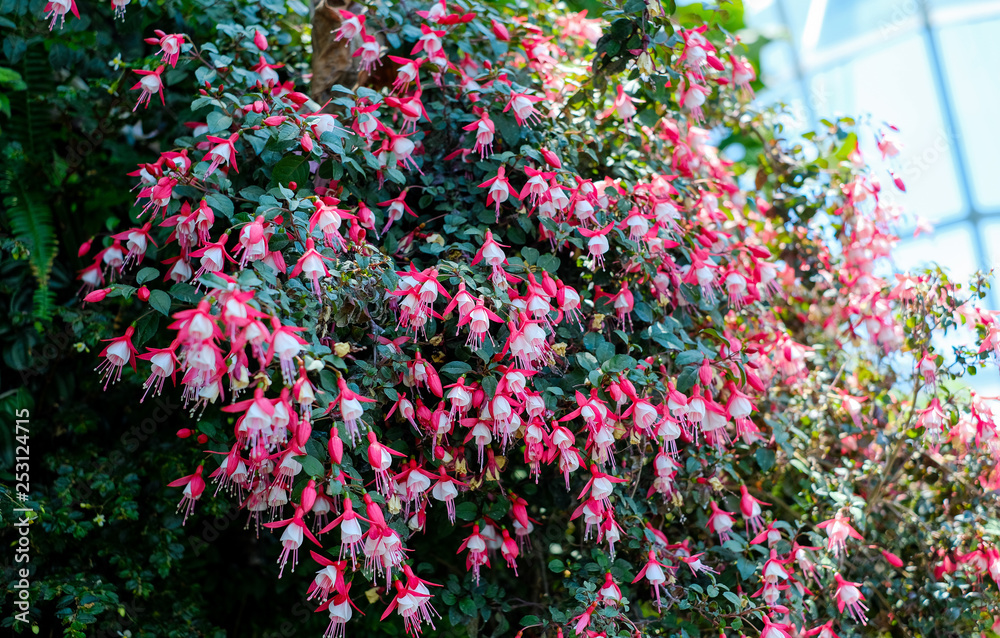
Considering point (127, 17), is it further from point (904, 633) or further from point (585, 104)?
point (904, 633)

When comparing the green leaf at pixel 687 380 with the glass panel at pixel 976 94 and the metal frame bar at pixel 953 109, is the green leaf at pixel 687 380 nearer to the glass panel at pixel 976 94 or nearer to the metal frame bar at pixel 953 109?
the metal frame bar at pixel 953 109

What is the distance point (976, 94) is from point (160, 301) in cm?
389

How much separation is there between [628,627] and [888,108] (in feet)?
11.6

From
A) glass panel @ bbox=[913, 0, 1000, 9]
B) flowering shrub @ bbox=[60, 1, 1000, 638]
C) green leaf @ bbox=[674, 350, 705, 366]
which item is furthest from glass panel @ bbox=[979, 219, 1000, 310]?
green leaf @ bbox=[674, 350, 705, 366]

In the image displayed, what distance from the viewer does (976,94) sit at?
3.51m

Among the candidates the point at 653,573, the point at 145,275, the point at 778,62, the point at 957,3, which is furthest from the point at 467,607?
the point at 778,62

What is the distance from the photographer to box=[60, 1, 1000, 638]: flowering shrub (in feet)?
3.43

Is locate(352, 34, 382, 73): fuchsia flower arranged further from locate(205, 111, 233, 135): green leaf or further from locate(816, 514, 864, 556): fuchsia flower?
locate(816, 514, 864, 556): fuchsia flower

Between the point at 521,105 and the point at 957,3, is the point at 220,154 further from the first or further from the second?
the point at 957,3

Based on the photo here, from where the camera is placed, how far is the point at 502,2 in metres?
1.71

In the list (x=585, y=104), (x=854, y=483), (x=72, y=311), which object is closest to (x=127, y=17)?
(x=72, y=311)

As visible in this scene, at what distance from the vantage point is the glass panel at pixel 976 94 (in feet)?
11.3

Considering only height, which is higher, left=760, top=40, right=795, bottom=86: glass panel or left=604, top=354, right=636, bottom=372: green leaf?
left=760, top=40, right=795, bottom=86: glass panel

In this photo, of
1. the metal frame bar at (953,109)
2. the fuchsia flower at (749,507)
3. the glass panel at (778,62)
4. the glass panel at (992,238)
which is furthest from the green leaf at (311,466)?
the glass panel at (778,62)
